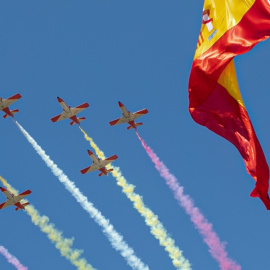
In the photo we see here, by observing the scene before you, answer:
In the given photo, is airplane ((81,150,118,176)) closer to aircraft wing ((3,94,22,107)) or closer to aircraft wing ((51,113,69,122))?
aircraft wing ((51,113,69,122))

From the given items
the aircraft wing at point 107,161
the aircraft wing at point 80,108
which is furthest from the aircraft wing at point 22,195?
the aircraft wing at point 80,108

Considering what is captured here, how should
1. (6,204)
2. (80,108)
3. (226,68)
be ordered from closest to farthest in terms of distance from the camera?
(226,68) < (80,108) < (6,204)

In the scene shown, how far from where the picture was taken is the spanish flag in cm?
4147

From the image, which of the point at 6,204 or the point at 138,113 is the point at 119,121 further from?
the point at 6,204

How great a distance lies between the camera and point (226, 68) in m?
44.5

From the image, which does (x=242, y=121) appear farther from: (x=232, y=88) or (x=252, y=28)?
(x=252, y=28)

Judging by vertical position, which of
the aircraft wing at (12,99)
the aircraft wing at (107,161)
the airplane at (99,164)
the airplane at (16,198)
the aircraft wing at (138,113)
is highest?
the aircraft wing at (138,113)

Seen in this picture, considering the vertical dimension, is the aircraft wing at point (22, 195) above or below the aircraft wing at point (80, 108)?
below

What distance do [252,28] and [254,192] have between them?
29.3 feet

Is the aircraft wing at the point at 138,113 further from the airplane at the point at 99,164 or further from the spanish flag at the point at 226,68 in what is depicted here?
the spanish flag at the point at 226,68

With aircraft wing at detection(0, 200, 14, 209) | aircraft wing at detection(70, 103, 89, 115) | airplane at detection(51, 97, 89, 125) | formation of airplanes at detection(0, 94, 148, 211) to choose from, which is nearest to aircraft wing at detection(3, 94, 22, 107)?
formation of airplanes at detection(0, 94, 148, 211)

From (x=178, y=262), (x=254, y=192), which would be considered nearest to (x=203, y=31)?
(x=254, y=192)

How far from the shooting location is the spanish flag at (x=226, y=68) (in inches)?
1633

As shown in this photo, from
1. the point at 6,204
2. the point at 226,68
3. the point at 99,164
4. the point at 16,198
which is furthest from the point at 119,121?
the point at 226,68
